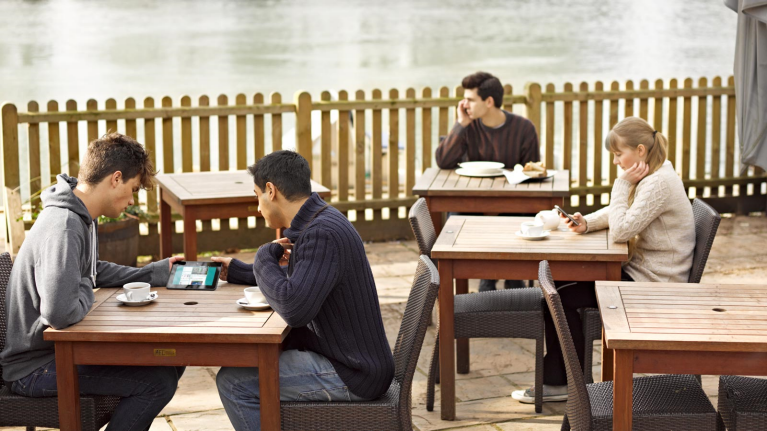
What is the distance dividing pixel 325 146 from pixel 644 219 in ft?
14.0

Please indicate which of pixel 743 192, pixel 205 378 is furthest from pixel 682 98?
pixel 205 378

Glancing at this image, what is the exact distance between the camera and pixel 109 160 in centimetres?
370

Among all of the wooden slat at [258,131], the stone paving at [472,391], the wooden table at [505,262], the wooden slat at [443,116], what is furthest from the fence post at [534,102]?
the wooden table at [505,262]

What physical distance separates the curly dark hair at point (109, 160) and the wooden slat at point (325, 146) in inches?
181

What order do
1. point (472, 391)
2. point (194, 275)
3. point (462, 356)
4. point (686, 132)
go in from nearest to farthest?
point (194, 275), point (472, 391), point (462, 356), point (686, 132)

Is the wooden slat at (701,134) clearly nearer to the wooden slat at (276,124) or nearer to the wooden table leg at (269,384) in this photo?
the wooden slat at (276,124)

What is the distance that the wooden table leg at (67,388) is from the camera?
344 centimetres

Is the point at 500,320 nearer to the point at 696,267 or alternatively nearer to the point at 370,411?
the point at 696,267

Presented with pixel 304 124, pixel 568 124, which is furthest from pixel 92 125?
pixel 568 124

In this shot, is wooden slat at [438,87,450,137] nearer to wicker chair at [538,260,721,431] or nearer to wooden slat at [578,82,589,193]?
wooden slat at [578,82,589,193]

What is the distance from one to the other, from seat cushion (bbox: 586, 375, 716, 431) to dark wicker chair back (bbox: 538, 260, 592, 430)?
0.05 m

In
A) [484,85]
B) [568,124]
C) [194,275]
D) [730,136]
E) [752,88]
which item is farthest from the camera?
[730,136]

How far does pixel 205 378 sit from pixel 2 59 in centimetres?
3980

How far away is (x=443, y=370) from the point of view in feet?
15.3
